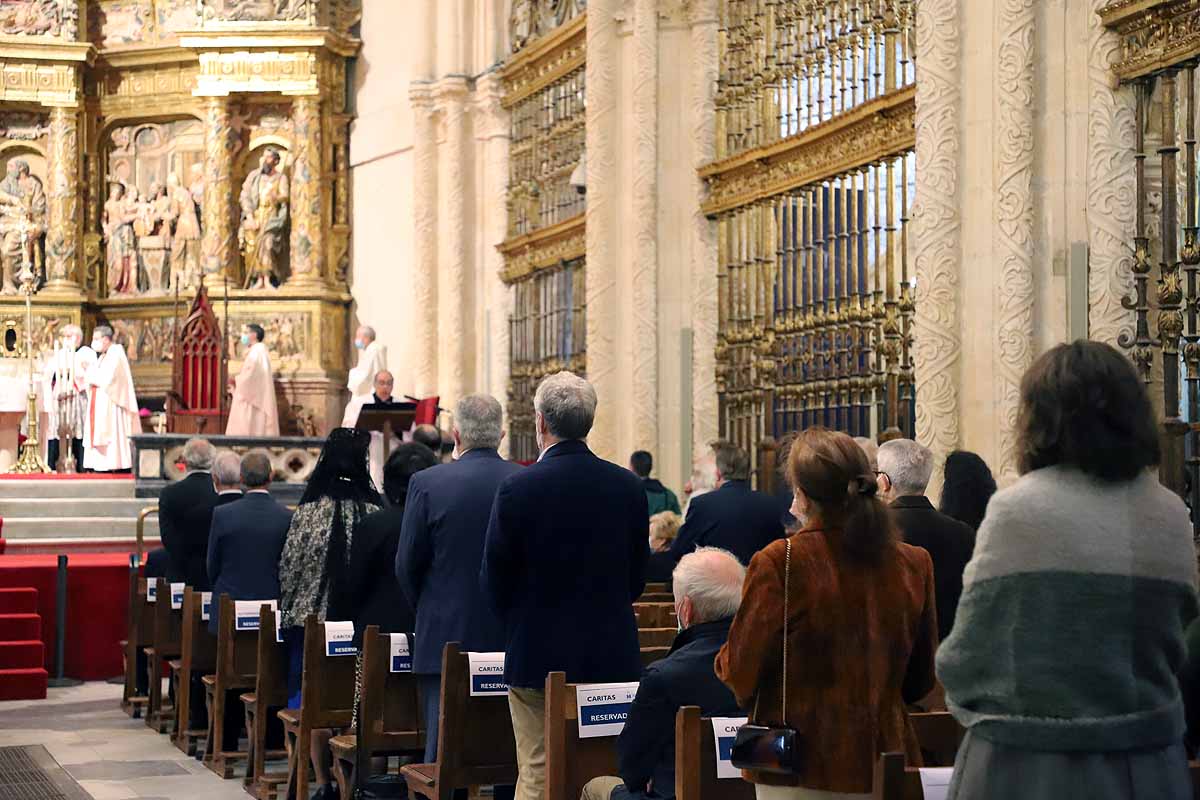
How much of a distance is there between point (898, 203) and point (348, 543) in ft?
20.4

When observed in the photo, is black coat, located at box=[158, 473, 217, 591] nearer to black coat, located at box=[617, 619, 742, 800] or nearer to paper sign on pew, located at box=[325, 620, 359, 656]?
paper sign on pew, located at box=[325, 620, 359, 656]

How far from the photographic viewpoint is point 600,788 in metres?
5.08

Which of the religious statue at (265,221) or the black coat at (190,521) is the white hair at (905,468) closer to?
the black coat at (190,521)

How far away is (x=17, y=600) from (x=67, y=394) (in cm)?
770

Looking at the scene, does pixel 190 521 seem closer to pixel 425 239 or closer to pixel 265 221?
pixel 425 239

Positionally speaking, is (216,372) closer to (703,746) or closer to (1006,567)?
(703,746)

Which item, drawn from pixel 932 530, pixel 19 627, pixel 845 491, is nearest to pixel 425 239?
pixel 19 627

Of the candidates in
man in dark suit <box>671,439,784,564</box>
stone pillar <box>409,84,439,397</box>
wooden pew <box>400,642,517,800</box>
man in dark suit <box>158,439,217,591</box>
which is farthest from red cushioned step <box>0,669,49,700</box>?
stone pillar <box>409,84,439,397</box>

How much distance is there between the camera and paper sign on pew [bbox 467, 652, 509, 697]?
245 inches

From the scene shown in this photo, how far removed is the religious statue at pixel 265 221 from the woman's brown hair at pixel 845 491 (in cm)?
1954

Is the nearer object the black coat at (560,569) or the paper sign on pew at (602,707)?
the paper sign on pew at (602,707)

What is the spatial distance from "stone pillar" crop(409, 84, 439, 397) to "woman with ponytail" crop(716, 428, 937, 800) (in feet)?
57.7

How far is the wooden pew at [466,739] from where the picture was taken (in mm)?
6145

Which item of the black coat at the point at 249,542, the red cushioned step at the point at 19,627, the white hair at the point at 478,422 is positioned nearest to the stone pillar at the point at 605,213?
the red cushioned step at the point at 19,627
